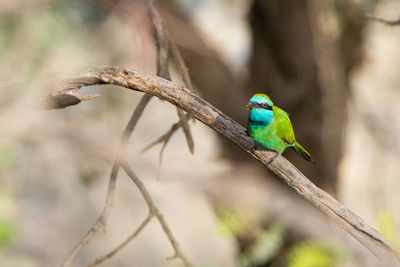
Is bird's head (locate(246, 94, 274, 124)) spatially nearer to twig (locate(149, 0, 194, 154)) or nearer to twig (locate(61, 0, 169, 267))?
twig (locate(149, 0, 194, 154))

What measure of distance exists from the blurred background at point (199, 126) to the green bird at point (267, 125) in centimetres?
19

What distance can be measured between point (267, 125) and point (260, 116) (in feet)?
0.15

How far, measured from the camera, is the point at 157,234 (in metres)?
7.65

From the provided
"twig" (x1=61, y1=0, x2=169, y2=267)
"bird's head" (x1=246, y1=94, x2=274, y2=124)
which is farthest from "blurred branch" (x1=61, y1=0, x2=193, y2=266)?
"bird's head" (x1=246, y1=94, x2=274, y2=124)

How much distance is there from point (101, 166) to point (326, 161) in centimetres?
232

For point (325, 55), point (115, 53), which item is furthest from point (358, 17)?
point (115, 53)

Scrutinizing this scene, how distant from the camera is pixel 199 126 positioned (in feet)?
28.4

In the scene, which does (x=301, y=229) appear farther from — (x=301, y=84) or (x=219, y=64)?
(x=219, y=64)

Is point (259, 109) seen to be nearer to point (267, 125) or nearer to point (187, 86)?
point (267, 125)

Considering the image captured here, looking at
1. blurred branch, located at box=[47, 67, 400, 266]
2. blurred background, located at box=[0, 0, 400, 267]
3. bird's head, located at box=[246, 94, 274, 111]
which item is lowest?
blurred background, located at box=[0, 0, 400, 267]

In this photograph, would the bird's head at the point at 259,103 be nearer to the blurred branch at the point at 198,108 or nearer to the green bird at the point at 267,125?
the green bird at the point at 267,125

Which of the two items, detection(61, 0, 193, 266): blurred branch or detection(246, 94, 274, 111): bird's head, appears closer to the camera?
detection(61, 0, 193, 266): blurred branch

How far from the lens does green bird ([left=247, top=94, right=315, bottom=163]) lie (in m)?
1.95

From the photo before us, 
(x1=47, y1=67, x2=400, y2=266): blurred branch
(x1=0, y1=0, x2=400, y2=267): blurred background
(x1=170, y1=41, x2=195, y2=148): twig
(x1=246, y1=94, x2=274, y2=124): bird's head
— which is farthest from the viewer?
(x1=170, y1=41, x2=195, y2=148): twig
